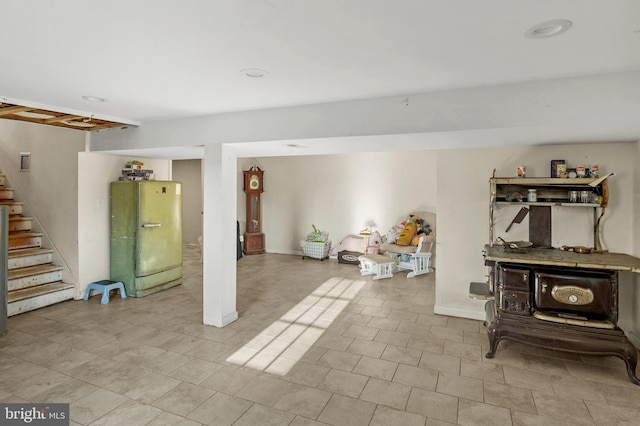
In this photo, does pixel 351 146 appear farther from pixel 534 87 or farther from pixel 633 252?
pixel 633 252

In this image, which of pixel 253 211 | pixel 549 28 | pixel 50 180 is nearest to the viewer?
pixel 549 28

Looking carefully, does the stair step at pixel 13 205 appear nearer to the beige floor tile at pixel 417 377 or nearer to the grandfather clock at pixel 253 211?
the grandfather clock at pixel 253 211

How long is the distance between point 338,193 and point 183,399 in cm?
599

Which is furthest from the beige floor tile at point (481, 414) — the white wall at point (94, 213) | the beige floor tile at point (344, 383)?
the white wall at point (94, 213)

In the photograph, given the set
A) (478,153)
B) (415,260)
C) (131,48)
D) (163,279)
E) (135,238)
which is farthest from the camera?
(415,260)

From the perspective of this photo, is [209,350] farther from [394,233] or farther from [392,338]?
[394,233]

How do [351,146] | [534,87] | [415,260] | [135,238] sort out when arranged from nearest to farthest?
[534,87] < [351,146] < [135,238] < [415,260]

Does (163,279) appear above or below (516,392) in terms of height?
above

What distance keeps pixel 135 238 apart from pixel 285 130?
294 centimetres

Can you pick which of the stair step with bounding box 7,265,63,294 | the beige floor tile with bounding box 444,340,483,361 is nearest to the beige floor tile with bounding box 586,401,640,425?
the beige floor tile with bounding box 444,340,483,361

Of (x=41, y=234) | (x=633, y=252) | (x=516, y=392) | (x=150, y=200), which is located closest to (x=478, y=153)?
(x=633, y=252)

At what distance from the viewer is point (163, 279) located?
5320 mm

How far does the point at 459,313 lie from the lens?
14.0 feet

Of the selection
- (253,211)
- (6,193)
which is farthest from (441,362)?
(6,193)
